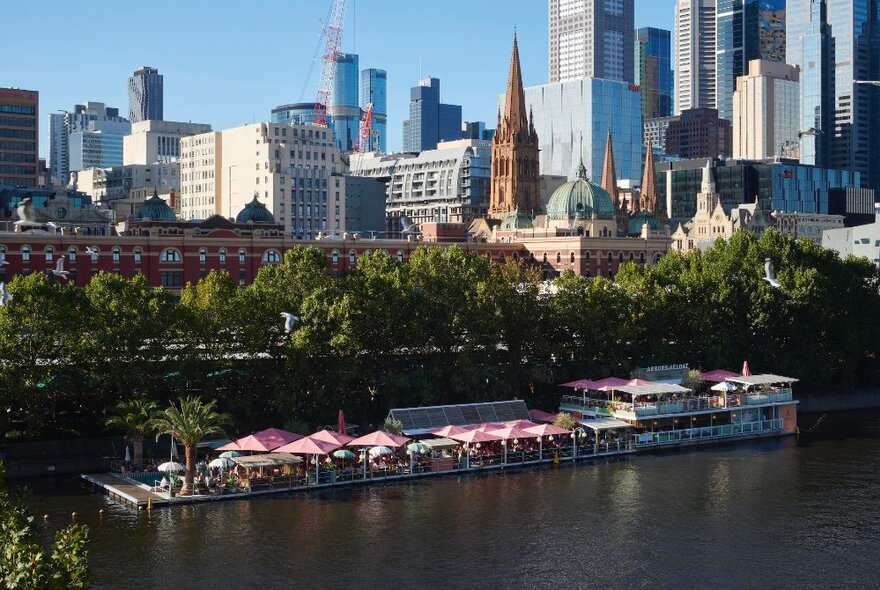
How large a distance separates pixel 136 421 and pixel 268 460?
33.0 feet

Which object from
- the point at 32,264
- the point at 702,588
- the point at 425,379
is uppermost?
the point at 32,264

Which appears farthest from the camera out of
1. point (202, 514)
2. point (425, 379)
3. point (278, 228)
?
point (278, 228)

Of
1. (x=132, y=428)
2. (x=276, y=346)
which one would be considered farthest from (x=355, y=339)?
(x=132, y=428)

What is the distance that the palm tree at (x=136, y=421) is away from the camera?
90062mm

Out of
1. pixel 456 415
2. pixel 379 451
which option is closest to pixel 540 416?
pixel 456 415

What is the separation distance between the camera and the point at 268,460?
8819 cm

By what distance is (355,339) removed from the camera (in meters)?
104

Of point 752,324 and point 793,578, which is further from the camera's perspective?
point 752,324

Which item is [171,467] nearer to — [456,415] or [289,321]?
[289,321]

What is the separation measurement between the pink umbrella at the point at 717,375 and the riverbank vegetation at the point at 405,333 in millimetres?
4860

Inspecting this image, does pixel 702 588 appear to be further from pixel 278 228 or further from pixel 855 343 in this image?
pixel 278 228

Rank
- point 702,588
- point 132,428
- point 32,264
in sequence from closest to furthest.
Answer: point 702,588 → point 132,428 → point 32,264

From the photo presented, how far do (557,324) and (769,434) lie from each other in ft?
69.3

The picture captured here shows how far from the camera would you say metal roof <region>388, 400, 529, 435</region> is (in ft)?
323
